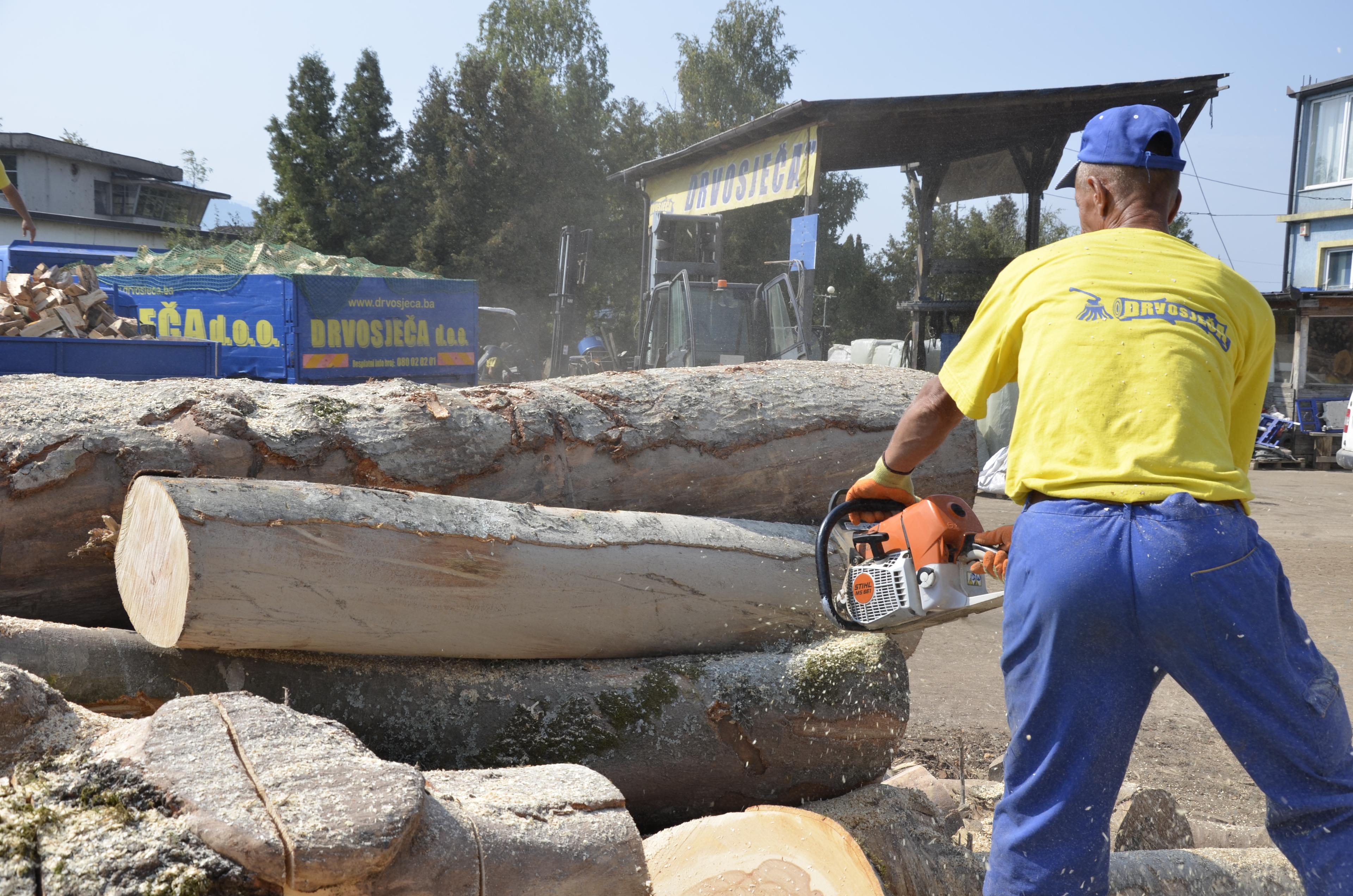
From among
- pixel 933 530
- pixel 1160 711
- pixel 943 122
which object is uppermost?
pixel 943 122

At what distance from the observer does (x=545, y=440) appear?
3.23 m

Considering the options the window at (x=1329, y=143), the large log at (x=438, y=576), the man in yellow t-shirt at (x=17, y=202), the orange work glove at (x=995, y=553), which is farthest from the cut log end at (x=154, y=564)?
the window at (x=1329, y=143)

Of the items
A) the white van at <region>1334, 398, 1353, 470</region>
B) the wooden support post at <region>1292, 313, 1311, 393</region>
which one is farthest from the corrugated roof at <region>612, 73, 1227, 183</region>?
the wooden support post at <region>1292, 313, 1311, 393</region>

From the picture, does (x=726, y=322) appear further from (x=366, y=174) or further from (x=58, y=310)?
(x=366, y=174)

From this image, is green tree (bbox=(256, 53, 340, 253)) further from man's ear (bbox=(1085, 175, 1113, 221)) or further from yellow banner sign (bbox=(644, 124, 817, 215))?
man's ear (bbox=(1085, 175, 1113, 221))

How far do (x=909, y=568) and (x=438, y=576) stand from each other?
1.26 metres

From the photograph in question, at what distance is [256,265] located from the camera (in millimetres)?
9547

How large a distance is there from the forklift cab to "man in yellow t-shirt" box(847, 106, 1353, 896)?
8608 mm

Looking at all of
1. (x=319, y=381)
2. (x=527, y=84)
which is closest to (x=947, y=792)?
(x=319, y=381)

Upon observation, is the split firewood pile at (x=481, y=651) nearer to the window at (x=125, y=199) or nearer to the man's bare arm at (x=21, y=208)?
the man's bare arm at (x=21, y=208)

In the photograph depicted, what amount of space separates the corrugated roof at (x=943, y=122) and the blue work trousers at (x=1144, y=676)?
Result: 9467 mm

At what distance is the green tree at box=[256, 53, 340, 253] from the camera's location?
27.9 meters

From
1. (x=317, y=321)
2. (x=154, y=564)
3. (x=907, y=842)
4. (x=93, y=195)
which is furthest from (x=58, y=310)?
(x=93, y=195)

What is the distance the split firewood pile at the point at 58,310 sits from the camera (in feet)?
20.8
